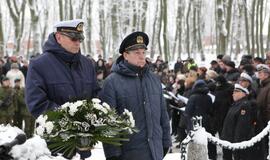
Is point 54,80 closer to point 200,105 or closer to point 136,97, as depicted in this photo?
point 136,97

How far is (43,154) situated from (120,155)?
1932mm

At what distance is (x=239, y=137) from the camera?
29.6 feet

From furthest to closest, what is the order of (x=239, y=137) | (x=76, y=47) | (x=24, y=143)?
(x=239, y=137) < (x=76, y=47) < (x=24, y=143)

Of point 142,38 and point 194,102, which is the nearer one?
point 142,38

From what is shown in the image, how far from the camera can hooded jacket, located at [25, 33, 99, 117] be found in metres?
4.25

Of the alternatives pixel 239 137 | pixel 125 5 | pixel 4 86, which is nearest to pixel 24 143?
pixel 239 137

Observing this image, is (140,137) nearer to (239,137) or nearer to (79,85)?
(79,85)

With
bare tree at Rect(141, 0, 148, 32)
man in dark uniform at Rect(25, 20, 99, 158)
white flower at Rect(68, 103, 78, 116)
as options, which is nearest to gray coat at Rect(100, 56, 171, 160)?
man in dark uniform at Rect(25, 20, 99, 158)

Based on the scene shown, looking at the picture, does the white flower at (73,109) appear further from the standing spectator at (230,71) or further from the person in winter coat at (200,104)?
the standing spectator at (230,71)

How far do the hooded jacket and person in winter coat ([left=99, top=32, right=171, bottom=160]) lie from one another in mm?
269

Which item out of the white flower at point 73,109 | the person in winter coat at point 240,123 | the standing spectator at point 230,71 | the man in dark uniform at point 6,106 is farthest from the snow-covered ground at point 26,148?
the standing spectator at point 230,71

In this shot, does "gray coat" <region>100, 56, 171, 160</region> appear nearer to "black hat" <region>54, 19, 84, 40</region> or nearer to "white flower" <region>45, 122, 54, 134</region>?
"black hat" <region>54, 19, 84, 40</region>

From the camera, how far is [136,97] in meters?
4.75

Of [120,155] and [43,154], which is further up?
[43,154]
